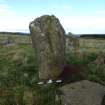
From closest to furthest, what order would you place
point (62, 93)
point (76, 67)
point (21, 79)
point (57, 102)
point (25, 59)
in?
point (57, 102) → point (62, 93) → point (21, 79) → point (76, 67) → point (25, 59)

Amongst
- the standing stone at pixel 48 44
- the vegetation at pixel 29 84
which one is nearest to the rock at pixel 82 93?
the vegetation at pixel 29 84

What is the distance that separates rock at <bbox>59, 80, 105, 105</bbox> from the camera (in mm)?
15430

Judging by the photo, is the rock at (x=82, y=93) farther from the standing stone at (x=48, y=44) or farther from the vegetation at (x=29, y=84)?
the standing stone at (x=48, y=44)

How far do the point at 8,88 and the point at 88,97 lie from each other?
4206 millimetres

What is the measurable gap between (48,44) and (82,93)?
517cm

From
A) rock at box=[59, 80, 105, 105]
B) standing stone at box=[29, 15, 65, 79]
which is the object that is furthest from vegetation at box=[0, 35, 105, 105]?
standing stone at box=[29, 15, 65, 79]

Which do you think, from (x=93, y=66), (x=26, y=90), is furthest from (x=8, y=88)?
(x=93, y=66)

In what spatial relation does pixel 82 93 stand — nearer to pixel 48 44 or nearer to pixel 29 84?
pixel 29 84

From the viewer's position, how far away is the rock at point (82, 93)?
15.4 metres

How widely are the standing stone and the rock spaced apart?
2.57m

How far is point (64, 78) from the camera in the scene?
1947 centimetres

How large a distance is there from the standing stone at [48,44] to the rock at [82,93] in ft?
8.42

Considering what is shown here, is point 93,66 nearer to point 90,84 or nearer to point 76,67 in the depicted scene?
point 76,67

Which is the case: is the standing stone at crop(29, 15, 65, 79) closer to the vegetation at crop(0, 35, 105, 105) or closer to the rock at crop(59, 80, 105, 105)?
the vegetation at crop(0, 35, 105, 105)
